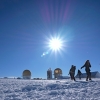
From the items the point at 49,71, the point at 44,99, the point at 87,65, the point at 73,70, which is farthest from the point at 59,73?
the point at 44,99

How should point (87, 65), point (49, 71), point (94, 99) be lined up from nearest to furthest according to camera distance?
point (94, 99), point (87, 65), point (49, 71)

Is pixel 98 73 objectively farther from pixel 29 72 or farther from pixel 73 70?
pixel 73 70

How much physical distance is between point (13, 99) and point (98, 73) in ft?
168

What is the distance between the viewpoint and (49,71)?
196ft

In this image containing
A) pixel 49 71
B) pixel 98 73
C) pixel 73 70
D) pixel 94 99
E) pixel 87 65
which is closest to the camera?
pixel 94 99

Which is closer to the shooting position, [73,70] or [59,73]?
[73,70]

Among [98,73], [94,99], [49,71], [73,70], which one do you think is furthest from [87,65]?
[49,71]

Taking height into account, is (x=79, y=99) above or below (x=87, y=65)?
below

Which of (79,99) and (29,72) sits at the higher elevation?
(29,72)

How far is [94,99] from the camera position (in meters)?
4.77

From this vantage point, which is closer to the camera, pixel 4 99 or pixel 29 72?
pixel 4 99

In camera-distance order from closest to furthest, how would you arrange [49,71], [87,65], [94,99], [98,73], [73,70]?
[94,99], [87,65], [73,70], [98,73], [49,71]

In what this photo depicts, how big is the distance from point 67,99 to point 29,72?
2235 inches

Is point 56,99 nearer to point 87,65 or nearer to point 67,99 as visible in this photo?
point 67,99
